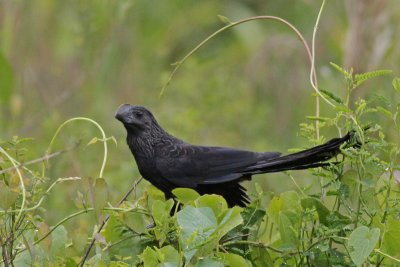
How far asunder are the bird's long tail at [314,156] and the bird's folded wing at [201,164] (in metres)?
0.41

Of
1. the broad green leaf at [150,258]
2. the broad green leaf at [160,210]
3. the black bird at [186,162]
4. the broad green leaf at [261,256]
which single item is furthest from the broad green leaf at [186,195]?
the black bird at [186,162]

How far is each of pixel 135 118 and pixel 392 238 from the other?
1.68m

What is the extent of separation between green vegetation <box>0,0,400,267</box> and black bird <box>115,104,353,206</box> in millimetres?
121

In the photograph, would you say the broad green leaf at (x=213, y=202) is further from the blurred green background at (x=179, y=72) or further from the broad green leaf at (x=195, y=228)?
the blurred green background at (x=179, y=72)

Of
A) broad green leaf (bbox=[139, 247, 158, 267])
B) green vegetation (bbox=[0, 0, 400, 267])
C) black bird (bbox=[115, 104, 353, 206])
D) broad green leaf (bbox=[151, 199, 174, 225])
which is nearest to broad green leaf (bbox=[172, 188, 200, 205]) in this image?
green vegetation (bbox=[0, 0, 400, 267])

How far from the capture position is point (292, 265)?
3.18 metres

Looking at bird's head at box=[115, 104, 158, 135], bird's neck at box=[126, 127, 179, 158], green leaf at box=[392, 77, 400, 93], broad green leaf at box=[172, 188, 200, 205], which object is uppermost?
green leaf at box=[392, 77, 400, 93]

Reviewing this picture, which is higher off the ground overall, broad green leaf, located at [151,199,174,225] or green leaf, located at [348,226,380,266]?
broad green leaf, located at [151,199,174,225]

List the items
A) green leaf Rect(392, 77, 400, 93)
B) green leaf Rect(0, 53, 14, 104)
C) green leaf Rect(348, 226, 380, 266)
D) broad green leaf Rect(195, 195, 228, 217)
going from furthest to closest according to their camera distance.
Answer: green leaf Rect(0, 53, 14, 104) < green leaf Rect(392, 77, 400, 93) < broad green leaf Rect(195, 195, 228, 217) < green leaf Rect(348, 226, 380, 266)

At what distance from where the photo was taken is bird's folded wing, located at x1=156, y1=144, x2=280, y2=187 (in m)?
3.92

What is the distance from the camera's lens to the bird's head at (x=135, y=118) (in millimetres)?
4211

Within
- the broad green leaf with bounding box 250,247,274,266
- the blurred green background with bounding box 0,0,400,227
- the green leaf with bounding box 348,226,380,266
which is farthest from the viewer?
the blurred green background with bounding box 0,0,400,227

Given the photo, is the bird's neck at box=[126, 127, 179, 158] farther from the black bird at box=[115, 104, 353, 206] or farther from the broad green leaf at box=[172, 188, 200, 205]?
the broad green leaf at box=[172, 188, 200, 205]

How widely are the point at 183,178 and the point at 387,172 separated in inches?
49.3
